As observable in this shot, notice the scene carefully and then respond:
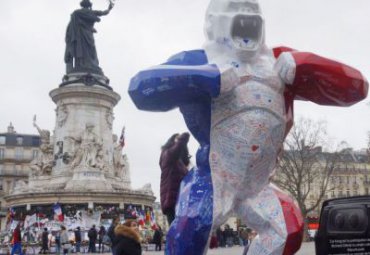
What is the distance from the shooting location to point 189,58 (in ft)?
17.3

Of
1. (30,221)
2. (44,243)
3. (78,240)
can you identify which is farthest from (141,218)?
(44,243)

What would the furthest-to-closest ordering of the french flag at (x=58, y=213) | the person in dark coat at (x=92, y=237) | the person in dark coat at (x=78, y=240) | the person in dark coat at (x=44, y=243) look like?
the french flag at (x=58, y=213) → the person in dark coat at (x=78, y=240) → the person in dark coat at (x=92, y=237) → the person in dark coat at (x=44, y=243)

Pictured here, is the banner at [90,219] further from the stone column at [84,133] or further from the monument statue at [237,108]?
the monument statue at [237,108]

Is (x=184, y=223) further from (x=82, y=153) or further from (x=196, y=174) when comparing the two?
(x=82, y=153)

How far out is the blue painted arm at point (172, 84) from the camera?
16.0 feet

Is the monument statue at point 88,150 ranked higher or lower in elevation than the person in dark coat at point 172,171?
higher

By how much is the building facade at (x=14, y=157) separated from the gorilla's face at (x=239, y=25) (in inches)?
2529

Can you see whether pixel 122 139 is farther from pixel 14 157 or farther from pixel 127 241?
pixel 14 157

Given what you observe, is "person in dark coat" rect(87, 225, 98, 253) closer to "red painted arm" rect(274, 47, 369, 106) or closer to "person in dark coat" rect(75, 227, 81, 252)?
"person in dark coat" rect(75, 227, 81, 252)

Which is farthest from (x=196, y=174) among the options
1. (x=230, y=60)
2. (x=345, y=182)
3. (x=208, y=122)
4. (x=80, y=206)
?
(x=345, y=182)

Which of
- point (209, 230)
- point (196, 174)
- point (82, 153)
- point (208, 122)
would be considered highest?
point (82, 153)

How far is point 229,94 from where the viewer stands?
5.12 m

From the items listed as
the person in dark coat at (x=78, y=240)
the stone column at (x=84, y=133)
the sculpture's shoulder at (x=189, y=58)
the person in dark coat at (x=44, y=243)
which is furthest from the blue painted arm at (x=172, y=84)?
the stone column at (x=84, y=133)

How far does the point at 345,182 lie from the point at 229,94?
212 ft
